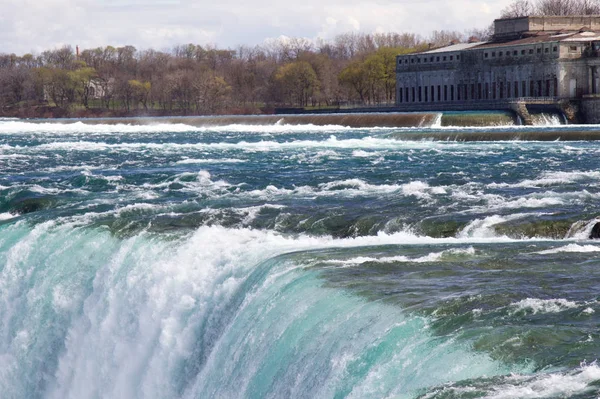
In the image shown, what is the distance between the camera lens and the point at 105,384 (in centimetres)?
1778

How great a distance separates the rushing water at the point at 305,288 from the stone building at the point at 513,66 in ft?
204

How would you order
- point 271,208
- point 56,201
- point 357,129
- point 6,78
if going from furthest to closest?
point 6,78 → point 357,129 → point 56,201 → point 271,208

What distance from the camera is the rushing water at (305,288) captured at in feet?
41.4

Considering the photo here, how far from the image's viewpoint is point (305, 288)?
15695mm

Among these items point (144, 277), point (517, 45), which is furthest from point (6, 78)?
point (144, 277)

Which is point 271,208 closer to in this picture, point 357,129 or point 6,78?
point 357,129

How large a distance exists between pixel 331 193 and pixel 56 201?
25.1 feet

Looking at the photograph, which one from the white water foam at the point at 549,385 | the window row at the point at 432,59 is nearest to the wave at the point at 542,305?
the white water foam at the point at 549,385

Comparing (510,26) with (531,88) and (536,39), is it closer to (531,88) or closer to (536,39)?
(536,39)

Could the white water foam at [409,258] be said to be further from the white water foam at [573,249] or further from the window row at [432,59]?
the window row at [432,59]

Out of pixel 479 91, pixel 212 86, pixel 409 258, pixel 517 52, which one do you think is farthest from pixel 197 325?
pixel 212 86

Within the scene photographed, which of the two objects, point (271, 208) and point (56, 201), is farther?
point (56, 201)

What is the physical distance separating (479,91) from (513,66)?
6837 mm

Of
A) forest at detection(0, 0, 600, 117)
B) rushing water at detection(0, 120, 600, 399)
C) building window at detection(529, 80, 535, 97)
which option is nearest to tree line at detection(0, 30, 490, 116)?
forest at detection(0, 0, 600, 117)
